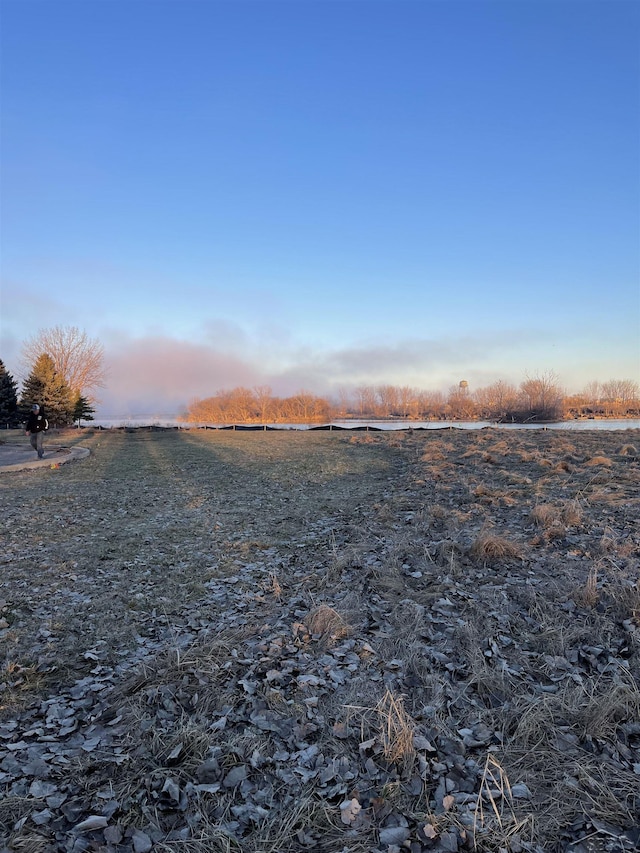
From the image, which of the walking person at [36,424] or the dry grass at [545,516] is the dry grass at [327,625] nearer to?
the dry grass at [545,516]

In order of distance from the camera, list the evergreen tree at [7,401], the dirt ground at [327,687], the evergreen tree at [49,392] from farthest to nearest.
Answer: the evergreen tree at [7,401] → the evergreen tree at [49,392] → the dirt ground at [327,687]

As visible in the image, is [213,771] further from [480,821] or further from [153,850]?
[480,821]

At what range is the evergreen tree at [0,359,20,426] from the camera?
41.6 m

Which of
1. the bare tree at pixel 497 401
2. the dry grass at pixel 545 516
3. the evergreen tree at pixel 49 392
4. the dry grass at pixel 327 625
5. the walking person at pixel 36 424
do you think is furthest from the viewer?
the bare tree at pixel 497 401

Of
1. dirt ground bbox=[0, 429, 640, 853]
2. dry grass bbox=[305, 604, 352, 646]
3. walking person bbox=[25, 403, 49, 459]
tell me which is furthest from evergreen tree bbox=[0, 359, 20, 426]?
dry grass bbox=[305, 604, 352, 646]

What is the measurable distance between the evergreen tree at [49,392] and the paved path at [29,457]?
14.1m

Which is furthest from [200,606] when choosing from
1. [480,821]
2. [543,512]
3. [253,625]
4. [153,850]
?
[543,512]

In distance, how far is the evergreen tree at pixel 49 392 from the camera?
37969mm

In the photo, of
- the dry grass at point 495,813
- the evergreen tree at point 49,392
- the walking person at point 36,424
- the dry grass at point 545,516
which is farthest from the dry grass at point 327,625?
the evergreen tree at point 49,392

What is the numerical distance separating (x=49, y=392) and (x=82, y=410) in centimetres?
921

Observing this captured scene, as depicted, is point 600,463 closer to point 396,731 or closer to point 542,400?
point 396,731

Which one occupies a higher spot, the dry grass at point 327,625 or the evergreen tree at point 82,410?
the evergreen tree at point 82,410

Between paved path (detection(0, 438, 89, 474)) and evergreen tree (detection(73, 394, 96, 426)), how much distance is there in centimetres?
2100

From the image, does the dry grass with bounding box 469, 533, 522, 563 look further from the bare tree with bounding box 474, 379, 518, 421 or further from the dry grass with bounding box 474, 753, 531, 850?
the bare tree with bounding box 474, 379, 518, 421
